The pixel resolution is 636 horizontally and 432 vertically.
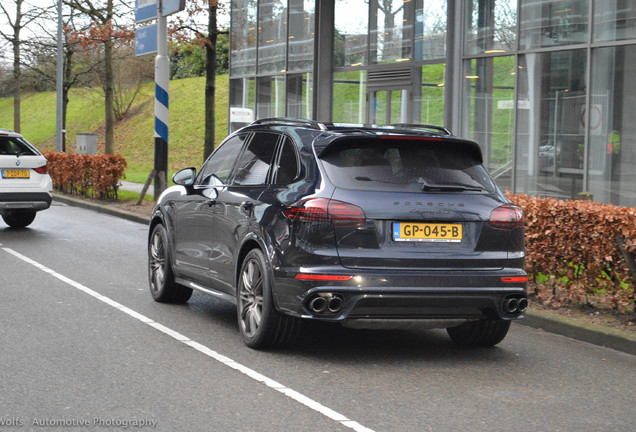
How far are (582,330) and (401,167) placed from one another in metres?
2.33

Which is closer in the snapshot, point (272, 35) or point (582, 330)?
point (582, 330)

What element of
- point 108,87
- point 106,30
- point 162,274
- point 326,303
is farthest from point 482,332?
point 108,87

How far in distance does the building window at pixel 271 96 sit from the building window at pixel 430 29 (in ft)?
20.2

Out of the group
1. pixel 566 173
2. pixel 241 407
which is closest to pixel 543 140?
pixel 566 173

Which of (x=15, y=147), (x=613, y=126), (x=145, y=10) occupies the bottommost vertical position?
(x=15, y=147)

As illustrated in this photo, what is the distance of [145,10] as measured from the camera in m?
19.4

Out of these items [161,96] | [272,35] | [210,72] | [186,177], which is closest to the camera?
[186,177]

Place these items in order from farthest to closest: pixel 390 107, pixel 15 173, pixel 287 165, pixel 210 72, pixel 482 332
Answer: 1. pixel 390 107
2. pixel 210 72
3. pixel 15 173
4. pixel 482 332
5. pixel 287 165

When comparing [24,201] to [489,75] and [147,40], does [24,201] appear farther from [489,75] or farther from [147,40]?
[489,75]

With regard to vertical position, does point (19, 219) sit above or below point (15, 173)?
below

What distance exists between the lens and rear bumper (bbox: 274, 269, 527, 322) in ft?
20.8

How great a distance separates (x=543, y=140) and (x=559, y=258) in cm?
881

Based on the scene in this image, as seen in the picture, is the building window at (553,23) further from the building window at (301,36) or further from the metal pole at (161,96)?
the building window at (301,36)

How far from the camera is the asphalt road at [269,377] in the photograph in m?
5.16
